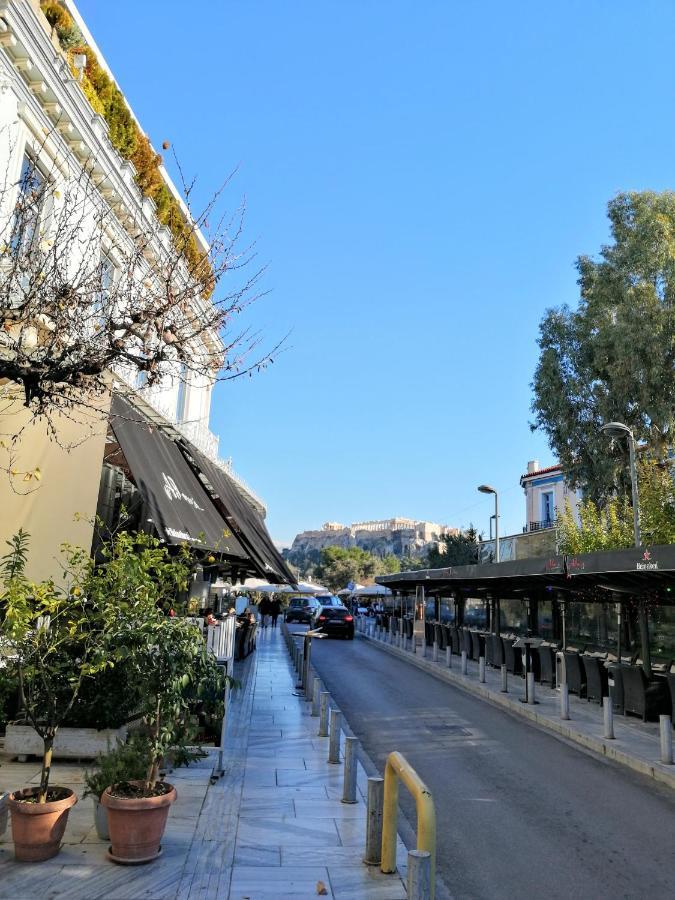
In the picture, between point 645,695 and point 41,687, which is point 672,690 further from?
point 41,687

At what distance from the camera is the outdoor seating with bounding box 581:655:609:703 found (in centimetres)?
1392

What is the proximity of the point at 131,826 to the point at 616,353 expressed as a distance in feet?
84.1

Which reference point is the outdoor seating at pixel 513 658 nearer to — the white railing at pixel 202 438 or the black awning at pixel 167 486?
the black awning at pixel 167 486

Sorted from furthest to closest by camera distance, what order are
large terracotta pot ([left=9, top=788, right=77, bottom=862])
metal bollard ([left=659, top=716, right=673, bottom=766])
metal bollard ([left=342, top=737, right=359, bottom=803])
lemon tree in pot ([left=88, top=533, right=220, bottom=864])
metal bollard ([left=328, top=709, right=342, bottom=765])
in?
metal bollard ([left=659, top=716, right=673, bottom=766]), metal bollard ([left=328, top=709, right=342, bottom=765]), metal bollard ([left=342, top=737, right=359, bottom=803]), lemon tree in pot ([left=88, top=533, right=220, bottom=864]), large terracotta pot ([left=9, top=788, right=77, bottom=862])

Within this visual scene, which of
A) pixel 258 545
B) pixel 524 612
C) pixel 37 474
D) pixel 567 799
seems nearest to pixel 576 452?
pixel 524 612

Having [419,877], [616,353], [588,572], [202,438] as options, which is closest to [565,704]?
[588,572]

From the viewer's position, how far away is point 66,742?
784 cm

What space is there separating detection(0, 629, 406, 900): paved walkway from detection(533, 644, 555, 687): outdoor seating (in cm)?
916

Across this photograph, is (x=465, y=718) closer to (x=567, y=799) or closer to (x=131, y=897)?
(x=567, y=799)

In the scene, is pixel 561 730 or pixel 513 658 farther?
pixel 513 658

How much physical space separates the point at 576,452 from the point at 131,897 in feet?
88.6

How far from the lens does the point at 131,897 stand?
4.62 meters

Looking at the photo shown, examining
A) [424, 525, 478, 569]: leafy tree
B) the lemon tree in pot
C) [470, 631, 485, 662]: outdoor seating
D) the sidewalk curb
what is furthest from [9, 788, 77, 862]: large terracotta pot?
[424, 525, 478, 569]: leafy tree

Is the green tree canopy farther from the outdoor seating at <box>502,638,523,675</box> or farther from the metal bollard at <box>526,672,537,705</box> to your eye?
the metal bollard at <box>526,672,537,705</box>
